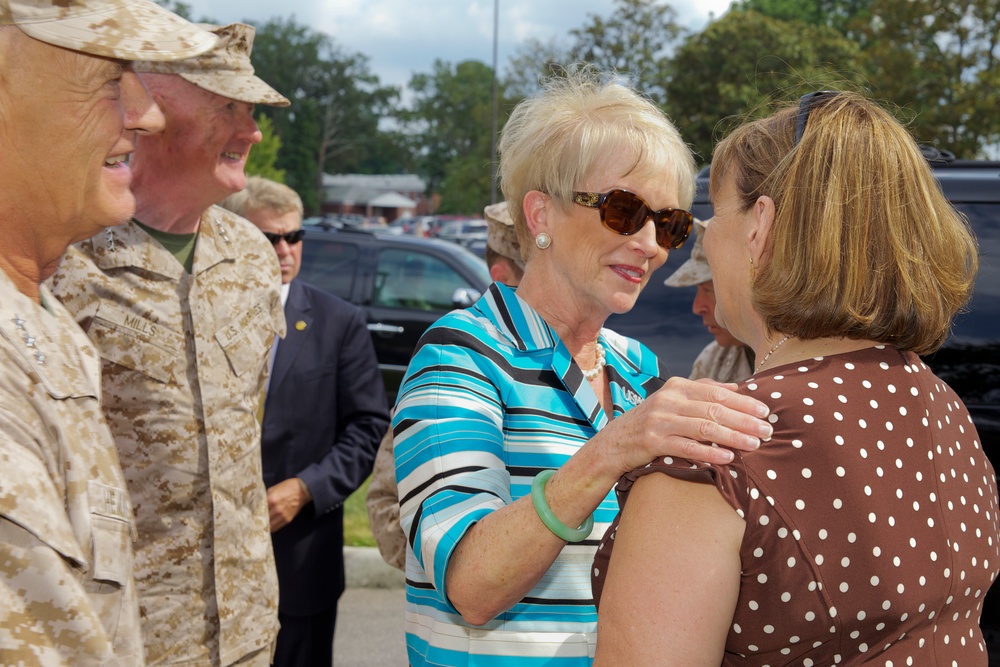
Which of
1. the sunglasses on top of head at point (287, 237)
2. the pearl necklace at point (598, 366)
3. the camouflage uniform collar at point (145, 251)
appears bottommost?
the sunglasses on top of head at point (287, 237)

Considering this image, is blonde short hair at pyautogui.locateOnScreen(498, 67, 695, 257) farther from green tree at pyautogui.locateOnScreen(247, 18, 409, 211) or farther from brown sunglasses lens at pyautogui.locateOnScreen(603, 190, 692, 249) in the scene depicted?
green tree at pyautogui.locateOnScreen(247, 18, 409, 211)

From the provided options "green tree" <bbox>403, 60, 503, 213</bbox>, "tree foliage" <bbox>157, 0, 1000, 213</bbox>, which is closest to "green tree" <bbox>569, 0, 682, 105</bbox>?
"tree foliage" <bbox>157, 0, 1000, 213</bbox>

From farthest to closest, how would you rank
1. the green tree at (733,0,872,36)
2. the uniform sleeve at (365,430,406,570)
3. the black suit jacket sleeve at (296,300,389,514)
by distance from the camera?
1. the green tree at (733,0,872,36)
2. the black suit jacket sleeve at (296,300,389,514)
3. the uniform sleeve at (365,430,406,570)

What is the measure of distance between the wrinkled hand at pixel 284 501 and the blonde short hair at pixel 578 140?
1.65 metres

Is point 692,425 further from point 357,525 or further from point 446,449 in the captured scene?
point 357,525

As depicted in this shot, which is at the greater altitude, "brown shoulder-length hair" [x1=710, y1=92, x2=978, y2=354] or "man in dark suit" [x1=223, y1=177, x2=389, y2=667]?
"brown shoulder-length hair" [x1=710, y1=92, x2=978, y2=354]

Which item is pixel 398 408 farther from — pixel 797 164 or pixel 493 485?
pixel 797 164

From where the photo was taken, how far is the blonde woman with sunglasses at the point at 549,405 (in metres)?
1.63

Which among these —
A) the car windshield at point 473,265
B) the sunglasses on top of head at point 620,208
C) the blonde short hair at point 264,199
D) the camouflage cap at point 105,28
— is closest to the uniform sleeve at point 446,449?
the sunglasses on top of head at point 620,208

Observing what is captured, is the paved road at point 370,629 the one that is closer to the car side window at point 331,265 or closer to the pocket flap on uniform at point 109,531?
the pocket flap on uniform at point 109,531

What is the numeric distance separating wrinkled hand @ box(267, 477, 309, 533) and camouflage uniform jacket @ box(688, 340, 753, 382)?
5.30 feet

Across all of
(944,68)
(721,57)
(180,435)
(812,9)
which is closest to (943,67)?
(944,68)

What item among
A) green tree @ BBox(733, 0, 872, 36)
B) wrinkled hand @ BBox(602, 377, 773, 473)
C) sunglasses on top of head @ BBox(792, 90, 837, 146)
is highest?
green tree @ BBox(733, 0, 872, 36)

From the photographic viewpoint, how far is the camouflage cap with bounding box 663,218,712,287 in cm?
387
